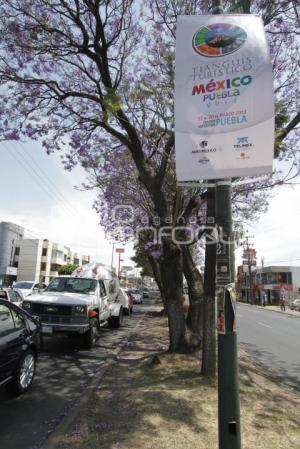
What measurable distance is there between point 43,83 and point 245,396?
7772 millimetres

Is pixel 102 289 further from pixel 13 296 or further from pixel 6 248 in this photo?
pixel 6 248

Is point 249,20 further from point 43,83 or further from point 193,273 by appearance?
point 193,273

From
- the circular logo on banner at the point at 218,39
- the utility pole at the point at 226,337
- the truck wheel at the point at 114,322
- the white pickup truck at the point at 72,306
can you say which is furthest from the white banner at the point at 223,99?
the truck wheel at the point at 114,322

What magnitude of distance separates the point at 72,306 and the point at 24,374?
3.97 meters

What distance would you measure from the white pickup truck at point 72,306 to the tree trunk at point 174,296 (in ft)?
8.02

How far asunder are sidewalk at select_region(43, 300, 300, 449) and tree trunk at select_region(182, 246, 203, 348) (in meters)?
1.69

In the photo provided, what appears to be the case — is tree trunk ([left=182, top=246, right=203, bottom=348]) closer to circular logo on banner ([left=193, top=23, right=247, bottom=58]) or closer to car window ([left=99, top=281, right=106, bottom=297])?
car window ([left=99, top=281, right=106, bottom=297])

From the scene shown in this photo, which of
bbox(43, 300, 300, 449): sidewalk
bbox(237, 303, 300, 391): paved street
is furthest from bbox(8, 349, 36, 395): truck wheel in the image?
bbox(237, 303, 300, 391): paved street

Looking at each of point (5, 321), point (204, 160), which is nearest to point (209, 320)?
point (5, 321)

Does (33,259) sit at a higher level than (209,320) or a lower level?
higher

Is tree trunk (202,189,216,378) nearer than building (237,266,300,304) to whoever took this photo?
Yes

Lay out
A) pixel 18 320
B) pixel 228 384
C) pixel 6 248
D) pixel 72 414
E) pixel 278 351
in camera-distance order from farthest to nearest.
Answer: pixel 6 248, pixel 278 351, pixel 18 320, pixel 72 414, pixel 228 384

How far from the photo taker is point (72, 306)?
10.6 metres

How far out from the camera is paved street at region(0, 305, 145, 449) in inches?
199
